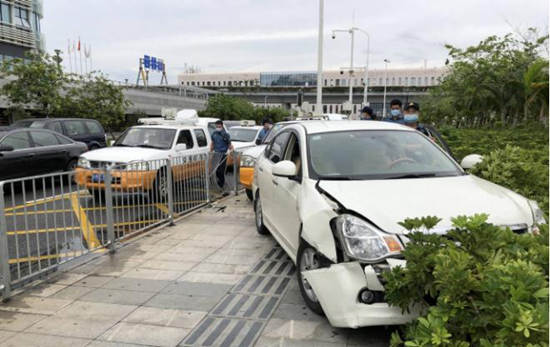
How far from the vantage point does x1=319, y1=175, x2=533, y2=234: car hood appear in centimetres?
316

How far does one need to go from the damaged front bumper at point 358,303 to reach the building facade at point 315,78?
89.2 metres

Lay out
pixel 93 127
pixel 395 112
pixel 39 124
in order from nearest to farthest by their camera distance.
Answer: pixel 395 112 → pixel 39 124 → pixel 93 127

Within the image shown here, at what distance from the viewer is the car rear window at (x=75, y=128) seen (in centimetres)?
1446

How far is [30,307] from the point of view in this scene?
3.98 meters

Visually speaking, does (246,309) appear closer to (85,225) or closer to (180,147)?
(85,225)

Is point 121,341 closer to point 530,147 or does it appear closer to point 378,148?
point 378,148

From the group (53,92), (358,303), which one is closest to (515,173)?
(358,303)

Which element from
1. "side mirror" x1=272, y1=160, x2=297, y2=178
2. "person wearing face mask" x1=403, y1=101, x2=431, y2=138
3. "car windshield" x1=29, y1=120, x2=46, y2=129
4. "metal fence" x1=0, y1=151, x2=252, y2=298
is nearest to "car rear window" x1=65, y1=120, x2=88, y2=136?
"car windshield" x1=29, y1=120, x2=46, y2=129

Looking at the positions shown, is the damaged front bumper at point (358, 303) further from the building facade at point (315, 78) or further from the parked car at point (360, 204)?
the building facade at point (315, 78)

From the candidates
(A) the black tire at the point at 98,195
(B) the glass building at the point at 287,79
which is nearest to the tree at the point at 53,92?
(A) the black tire at the point at 98,195

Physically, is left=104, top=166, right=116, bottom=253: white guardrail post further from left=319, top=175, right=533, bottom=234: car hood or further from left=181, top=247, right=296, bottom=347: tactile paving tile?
left=319, top=175, right=533, bottom=234: car hood

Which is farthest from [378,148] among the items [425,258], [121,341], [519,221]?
[121,341]

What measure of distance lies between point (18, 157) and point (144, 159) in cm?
379

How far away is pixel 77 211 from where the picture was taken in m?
5.27
